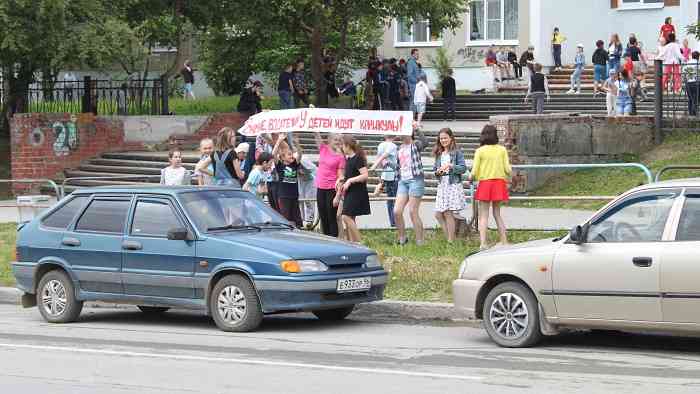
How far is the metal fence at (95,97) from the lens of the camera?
3144cm

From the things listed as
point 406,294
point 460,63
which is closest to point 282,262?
point 406,294

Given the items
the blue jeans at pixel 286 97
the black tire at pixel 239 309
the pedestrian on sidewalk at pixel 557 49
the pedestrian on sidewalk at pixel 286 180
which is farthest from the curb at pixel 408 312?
the pedestrian on sidewalk at pixel 557 49

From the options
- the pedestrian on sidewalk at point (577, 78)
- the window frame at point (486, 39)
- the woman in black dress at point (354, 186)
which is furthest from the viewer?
the window frame at point (486, 39)

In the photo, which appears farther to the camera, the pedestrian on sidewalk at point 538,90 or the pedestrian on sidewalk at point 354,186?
the pedestrian on sidewalk at point 538,90

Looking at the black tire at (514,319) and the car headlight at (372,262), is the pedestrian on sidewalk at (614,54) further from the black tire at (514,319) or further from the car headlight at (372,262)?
the black tire at (514,319)

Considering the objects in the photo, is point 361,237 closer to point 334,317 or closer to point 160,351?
point 334,317

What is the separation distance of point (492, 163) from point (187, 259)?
195 inches

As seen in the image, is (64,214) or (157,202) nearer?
(157,202)

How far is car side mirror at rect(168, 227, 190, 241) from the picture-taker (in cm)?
1314

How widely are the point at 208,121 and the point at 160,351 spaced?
20745mm

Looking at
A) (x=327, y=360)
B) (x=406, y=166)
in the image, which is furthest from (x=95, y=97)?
(x=327, y=360)

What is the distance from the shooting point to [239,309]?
42.3 feet

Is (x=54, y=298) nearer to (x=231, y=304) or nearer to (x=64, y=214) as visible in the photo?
(x=64, y=214)

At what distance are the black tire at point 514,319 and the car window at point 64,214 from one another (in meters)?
5.06
